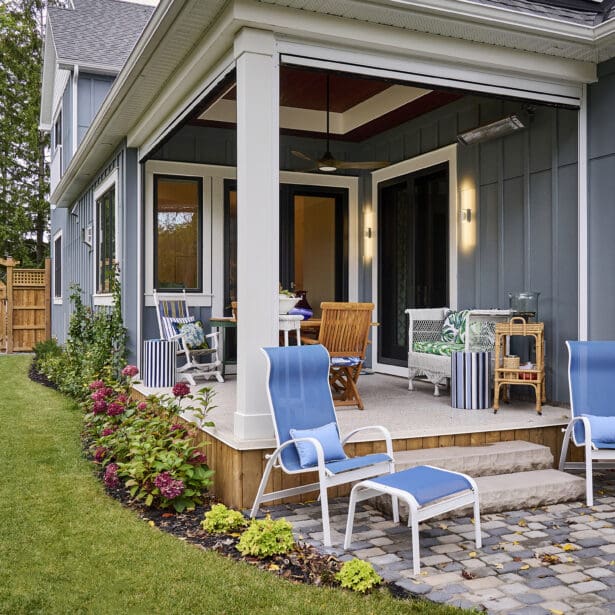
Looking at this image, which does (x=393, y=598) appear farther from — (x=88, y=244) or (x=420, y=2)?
(x=88, y=244)

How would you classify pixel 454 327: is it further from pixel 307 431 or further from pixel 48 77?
pixel 48 77

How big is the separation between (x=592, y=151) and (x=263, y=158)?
8.76 feet

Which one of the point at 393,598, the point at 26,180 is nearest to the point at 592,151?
the point at 393,598

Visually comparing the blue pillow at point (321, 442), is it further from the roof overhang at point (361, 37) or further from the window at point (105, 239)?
the window at point (105, 239)

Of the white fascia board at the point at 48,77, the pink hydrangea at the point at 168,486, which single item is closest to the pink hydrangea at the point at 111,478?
the pink hydrangea at the point at 168,486

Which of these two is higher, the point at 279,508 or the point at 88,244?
the point at 88,244

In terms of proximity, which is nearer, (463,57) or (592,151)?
(463,57)

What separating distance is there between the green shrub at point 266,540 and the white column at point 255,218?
820 mm

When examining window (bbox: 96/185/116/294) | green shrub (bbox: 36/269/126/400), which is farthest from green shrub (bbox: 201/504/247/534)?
window (bbox: 96/185/116/294)

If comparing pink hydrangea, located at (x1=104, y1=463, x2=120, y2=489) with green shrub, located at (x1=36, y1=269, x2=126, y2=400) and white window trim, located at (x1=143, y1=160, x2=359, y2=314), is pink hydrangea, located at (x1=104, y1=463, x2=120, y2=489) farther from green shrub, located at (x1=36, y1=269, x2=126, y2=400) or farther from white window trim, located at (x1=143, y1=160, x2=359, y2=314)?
white window trim, located at (x1=143, y1=160, x2=359, y2=314)

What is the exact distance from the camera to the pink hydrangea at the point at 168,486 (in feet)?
12.3

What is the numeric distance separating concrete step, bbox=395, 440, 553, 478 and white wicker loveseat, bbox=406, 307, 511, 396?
131 centimetres

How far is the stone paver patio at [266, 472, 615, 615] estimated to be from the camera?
275cm

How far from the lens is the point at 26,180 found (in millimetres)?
22109
